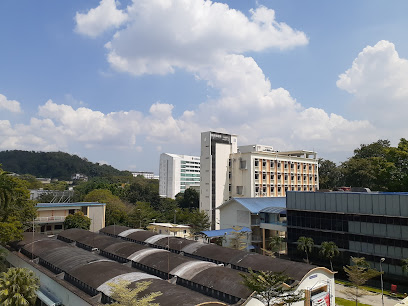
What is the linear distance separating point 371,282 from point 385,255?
373cm

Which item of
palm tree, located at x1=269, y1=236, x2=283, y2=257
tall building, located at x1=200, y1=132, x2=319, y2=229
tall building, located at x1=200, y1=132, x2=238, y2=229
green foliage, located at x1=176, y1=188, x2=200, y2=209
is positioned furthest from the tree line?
green foliage, located at x1=176, y1=188, x2=200, y2=209

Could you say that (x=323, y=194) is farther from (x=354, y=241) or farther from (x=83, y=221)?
(x=83, y=221)

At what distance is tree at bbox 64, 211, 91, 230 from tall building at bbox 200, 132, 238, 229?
2679cm

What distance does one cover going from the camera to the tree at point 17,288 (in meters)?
24.1

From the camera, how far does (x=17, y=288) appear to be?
24641mm

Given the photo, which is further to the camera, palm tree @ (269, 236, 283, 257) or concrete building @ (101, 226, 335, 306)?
palm tree @ (269, 236, 283, 257)

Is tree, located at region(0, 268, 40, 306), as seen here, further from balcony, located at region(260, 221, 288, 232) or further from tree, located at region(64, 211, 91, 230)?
balcony, located at region(260, 221, 288, 232)

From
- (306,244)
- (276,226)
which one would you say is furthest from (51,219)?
(306,244)

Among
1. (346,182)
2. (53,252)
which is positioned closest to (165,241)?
(53,252)

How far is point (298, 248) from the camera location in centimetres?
4297

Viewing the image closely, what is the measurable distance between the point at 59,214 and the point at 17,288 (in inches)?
1527

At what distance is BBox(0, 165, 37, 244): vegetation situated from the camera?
120 feet

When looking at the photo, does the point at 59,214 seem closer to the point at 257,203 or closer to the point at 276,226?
the point at 257,203

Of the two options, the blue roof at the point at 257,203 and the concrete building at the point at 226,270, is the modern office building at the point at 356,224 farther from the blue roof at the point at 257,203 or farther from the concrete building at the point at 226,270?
the blue roof at the point at 257,203
